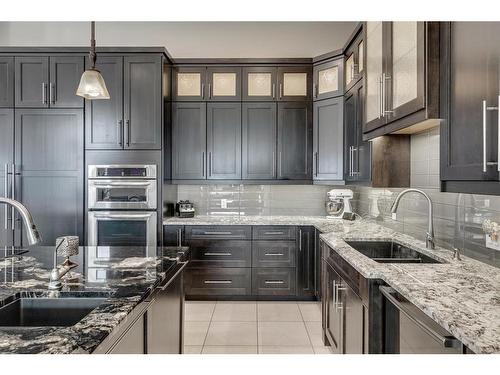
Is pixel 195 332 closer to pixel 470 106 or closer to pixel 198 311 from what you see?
pixel 198 311

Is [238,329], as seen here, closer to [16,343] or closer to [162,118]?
[162,118]

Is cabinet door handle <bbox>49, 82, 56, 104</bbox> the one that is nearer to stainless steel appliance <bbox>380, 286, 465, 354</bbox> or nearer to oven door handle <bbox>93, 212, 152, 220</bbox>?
oven door handle <bbox>93, 212, 152, 220</bbox>

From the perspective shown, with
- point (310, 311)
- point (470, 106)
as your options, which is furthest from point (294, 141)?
point (470, 106)

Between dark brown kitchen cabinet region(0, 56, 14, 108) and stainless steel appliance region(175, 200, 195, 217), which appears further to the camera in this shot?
stainless steel appliance region(175, 200, 195, 217)

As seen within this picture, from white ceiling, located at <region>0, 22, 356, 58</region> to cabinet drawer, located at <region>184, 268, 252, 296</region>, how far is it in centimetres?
252

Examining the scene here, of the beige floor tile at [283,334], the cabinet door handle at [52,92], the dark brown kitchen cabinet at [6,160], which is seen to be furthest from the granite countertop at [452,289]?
the dark brown kitchen cabinet at [6,160]

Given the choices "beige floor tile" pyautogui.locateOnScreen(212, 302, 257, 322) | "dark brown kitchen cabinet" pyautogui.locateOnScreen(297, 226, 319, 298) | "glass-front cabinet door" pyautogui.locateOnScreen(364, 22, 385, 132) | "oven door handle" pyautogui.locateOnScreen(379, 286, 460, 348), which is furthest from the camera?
"dark brown kitchen cabinet" pyautogui.locateOnScreen(297, 226, 319, 298)

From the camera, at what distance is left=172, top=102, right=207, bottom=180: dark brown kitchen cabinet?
3.97 m

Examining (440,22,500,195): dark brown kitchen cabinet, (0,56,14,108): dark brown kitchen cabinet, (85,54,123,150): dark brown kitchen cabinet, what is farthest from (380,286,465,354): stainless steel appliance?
(0,56,14,108): dark brown kitchen cabinet

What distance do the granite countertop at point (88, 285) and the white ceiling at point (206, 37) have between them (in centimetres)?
299

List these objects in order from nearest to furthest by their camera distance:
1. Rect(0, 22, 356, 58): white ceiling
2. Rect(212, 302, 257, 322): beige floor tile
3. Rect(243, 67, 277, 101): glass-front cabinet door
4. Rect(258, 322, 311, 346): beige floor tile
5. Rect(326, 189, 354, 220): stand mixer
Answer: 1. Rect(258, 322, 311, 346): beige floor tile
2. Rect(212, 302, 257, 322): beige floor tile
3. Rect(326, 189, 354, 220): stand mixer
4. Rect(243, 67, 277, 101): glass-front cabinet door
5. Rect(0, 22, 356, 58): white ceiling

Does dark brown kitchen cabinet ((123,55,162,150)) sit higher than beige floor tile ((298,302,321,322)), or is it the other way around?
dark brown kitchen cabinet ((123,55,162,150))

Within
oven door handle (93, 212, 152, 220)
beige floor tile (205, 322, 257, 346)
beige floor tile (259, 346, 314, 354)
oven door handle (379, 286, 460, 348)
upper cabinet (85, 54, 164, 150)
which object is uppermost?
upper cabinet (85, 54, 164, 150)
